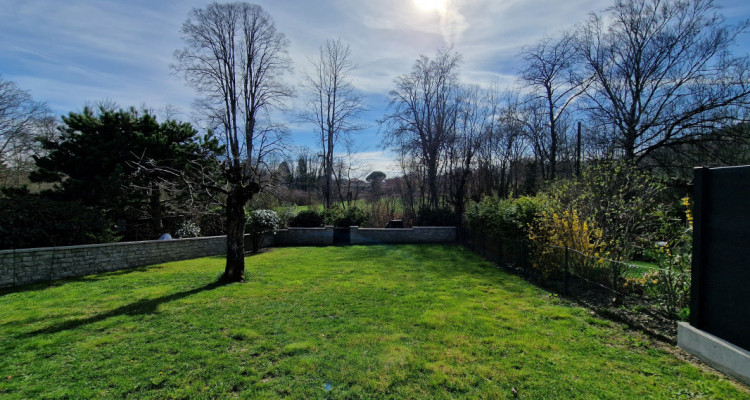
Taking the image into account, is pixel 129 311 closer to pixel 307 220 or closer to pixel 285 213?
pixel 285 213

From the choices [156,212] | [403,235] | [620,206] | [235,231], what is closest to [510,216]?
[620,206]

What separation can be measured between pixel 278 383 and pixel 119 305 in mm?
4084

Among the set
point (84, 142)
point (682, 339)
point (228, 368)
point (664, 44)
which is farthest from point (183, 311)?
point (664, 44)

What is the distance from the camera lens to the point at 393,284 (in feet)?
21.0

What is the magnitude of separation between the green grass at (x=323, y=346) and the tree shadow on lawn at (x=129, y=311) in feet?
0.09

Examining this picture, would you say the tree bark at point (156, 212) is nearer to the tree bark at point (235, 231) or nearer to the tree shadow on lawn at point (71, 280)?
the tree shadow on lawn at point (71, 280)

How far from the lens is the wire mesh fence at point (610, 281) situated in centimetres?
398

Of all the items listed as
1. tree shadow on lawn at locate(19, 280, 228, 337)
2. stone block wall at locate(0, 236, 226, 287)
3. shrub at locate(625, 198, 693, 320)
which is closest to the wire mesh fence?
shrub at locate(625, 198, 693, 320)

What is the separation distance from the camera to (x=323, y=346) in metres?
3.51

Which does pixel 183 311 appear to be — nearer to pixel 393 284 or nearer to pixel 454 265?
pixel 393 284

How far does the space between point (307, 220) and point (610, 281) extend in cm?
1230

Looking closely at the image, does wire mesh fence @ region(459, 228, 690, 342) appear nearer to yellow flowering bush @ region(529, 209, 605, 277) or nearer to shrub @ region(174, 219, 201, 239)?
yellow flowering bush @ region(529, 209, 605, 277)

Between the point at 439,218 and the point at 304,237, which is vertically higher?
the point at 439,218

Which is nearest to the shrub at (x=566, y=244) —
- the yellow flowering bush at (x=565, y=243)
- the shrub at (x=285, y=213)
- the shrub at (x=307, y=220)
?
the yellow flowering bush at (x=565, y=243)
